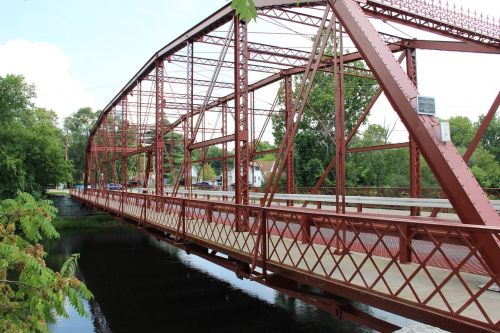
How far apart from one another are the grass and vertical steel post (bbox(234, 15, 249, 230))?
2990 centimetres

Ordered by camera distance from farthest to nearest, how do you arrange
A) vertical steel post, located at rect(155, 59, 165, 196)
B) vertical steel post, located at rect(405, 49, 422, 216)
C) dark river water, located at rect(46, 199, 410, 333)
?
vertical steel post, located at rect(155, 59, 165, 196) < dark river water, located at rect(46, 199, 410, 333) < vertical steel post, located at rect(405, 49, 422, 216)

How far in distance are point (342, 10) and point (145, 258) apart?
864 inches

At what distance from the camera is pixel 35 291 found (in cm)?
382

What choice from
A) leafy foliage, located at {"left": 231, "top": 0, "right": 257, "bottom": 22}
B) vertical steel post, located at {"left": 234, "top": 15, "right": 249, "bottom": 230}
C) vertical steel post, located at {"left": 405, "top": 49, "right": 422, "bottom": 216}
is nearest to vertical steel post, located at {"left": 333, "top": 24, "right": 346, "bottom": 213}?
vertical steel post, located at {"left": 405, "top": 49, "right": 422, "bottom": 216}

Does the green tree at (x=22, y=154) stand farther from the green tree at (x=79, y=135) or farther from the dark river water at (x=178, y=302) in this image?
the green tree at (x=79, y=135)

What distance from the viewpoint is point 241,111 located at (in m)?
Result: 12.1

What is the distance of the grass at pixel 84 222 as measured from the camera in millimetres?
37984

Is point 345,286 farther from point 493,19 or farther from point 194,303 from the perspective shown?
point 194,303

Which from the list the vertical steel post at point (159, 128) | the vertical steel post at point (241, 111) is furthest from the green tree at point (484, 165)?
the vertical steel post at point (241, 111)

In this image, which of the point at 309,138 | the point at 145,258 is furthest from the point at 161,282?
the point at 309,138

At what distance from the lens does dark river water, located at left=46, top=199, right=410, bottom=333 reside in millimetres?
13867

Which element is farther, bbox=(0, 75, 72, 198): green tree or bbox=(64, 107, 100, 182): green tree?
bbox=(64, 107, 100, 182): green tree

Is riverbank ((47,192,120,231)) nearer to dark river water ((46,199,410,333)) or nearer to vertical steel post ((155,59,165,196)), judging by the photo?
dark river water ((46,199,410,333))

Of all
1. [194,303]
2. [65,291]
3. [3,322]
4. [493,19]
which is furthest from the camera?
[194,303]
